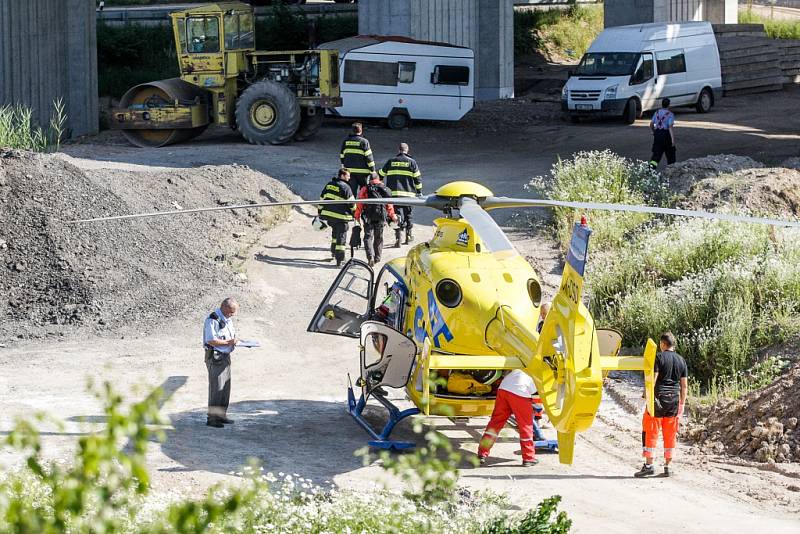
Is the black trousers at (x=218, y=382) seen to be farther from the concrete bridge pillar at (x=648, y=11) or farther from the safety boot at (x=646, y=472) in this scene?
the concrete bridge pillar at (x=648, y=11)

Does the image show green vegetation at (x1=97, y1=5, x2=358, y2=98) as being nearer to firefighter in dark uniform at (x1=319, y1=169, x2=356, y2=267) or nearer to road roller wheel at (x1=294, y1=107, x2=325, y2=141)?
road roller wheel at (x1=294, y1=107, x2=325, y2=141)

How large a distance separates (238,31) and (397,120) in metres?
5.03

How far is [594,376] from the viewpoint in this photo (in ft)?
28.2

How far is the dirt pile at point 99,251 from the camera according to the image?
16547 millimetres

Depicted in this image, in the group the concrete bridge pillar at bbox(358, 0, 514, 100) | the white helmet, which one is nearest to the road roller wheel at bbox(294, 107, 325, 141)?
the concrete bridge pillar at bbox(358, 0, 514, 100)

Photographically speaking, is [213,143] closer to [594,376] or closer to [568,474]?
[568,474]

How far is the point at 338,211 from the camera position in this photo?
1806cm

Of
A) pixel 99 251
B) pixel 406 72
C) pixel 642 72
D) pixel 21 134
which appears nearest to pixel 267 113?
pixel 406 72

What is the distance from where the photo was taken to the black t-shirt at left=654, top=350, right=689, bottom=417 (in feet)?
36.7

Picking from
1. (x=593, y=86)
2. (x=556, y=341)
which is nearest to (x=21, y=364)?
(x=556, y=341)

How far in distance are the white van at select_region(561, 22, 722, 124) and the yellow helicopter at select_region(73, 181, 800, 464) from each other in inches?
772

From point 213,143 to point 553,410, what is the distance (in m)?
20.9

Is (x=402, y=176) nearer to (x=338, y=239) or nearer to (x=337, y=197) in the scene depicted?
(x=337, y=197)

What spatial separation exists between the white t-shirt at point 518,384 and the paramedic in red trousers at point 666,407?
1.17 metres
